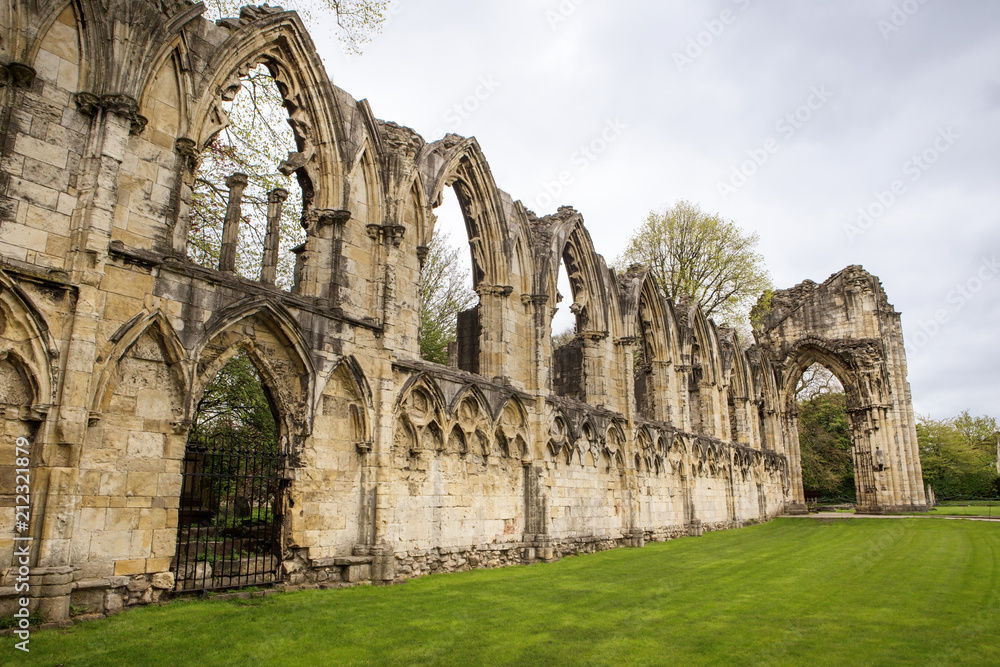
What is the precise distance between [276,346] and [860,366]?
25.3 meters

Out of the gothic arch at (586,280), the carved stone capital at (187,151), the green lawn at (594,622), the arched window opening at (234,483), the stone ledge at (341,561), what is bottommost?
the green lawn at (594,622)

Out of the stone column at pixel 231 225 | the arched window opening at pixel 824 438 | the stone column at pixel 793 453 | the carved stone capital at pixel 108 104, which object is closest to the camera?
the carved stone capital at pixel 108 104

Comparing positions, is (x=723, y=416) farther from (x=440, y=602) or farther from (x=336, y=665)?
(x=336, y=665)

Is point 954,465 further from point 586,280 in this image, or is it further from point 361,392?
point 361,392

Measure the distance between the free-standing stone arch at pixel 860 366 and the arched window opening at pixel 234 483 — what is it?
22663 mm

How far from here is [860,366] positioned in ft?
88.0

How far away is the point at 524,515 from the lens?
11.7 m

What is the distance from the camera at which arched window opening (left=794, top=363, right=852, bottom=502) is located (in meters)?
34.8

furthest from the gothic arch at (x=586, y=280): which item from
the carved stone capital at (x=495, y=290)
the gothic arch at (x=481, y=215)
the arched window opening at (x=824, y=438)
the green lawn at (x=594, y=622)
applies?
the arched window opening at (x=824, y=438)

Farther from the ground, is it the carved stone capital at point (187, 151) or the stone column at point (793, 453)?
the carved stone capital at point (187, 151)

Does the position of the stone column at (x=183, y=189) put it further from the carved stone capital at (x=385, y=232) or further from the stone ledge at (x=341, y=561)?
the stone ledge at (x=341, y=561)

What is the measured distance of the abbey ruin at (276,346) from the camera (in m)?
5.98

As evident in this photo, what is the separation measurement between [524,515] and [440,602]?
4525mm

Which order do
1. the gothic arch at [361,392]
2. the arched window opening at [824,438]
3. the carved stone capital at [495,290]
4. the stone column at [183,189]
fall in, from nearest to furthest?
1. the stone column at [183,189]
2. the gothic arch at [361,392]
3. the carved stone capital at [495,290]
4. the arched window opening at [824,438]
